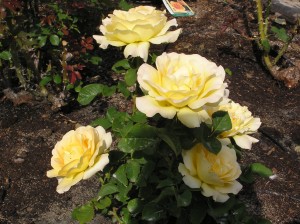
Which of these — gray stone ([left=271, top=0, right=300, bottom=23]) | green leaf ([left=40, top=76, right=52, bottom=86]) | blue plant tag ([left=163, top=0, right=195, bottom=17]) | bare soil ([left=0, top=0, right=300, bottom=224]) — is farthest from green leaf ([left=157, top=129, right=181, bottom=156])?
gray stone ([left=271, top=0, right=300, bottom=23])

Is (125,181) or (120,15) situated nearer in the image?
(120,15)

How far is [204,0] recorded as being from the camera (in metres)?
4.13

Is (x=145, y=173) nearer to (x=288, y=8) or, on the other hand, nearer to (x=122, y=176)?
(x=122, y=176)

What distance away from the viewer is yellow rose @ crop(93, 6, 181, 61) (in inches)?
43.5

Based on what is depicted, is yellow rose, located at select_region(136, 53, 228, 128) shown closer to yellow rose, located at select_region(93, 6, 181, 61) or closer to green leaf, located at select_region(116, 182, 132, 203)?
yellow rose, located at select_region(93, 6, 181, 61)

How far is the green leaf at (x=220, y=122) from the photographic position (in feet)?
3.59

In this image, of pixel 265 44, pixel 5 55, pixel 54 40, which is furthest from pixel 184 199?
pixel 265 44

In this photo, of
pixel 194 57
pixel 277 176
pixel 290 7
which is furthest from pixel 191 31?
pixel 194 57

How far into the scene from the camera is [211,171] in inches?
41.4

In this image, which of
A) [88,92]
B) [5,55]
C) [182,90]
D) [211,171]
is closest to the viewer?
[182,90]

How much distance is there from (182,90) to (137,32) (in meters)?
0.29

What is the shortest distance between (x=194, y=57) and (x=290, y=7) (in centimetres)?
318

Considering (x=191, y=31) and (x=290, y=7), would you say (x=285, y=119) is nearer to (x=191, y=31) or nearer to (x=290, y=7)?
(x=191, y=31)

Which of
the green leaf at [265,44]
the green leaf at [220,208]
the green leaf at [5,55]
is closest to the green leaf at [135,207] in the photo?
the green leaf at [220,208]
